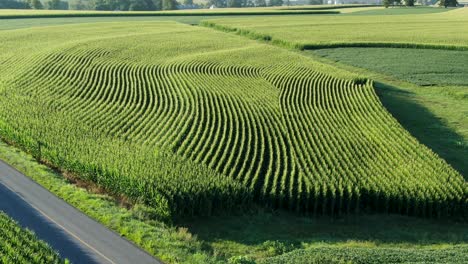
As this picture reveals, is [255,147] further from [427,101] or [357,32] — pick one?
[357,32]

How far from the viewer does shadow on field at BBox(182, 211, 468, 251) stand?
2248 centimetres

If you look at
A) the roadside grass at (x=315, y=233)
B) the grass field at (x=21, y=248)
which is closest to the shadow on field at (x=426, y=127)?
the roadside grass at (x=315, y=233)

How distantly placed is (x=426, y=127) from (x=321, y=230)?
19.3 m

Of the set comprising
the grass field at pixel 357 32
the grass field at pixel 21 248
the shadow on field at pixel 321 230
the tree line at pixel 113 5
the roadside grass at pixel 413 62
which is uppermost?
the tree line at pixel 113 5

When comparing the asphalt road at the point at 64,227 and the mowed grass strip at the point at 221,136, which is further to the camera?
the mowed grass strip at the point at 221,136

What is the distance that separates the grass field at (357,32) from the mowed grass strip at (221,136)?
71.9ft

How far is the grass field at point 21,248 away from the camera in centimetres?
1735

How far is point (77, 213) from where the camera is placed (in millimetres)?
23375

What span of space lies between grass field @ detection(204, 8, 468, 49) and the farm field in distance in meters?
14.5

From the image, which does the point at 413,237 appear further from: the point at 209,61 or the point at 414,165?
the point at 209,61

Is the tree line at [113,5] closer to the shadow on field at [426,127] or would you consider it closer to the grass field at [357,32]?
the grass field at [357,32]

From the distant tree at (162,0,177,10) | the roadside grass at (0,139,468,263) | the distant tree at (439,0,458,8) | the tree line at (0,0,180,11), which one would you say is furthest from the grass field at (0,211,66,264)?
the distant tree at (439,0,458,8)

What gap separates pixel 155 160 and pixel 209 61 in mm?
30307

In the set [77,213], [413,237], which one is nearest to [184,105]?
[77,213]
